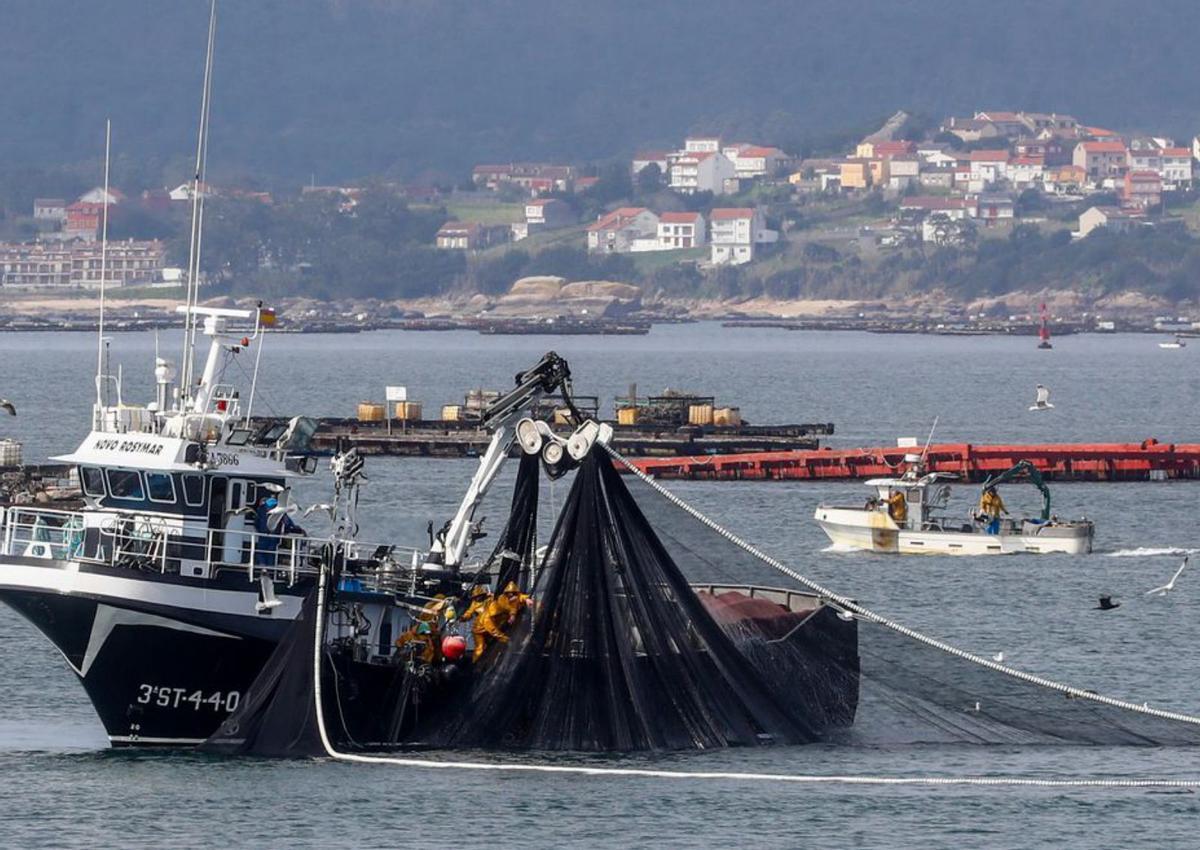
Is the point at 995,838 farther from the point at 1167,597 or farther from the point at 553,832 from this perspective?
the point at 1167,597

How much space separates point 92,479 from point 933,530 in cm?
3599

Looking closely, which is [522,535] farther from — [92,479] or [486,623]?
[92,479]

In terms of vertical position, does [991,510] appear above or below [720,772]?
above

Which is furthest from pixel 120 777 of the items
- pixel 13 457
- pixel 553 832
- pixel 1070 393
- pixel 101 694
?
pixel 1070 393

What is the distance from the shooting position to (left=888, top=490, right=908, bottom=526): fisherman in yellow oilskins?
69.7 m

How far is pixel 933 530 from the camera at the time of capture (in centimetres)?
6944

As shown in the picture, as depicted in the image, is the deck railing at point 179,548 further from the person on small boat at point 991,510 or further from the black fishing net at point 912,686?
the person on small boat at point 991,510

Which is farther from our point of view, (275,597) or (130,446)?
(130,446)

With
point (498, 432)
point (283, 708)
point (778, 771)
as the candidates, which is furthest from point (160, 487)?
point (778, 771)

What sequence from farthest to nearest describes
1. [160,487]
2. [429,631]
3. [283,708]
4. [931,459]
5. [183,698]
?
[931,459]
[160,487]
[183,698]
[429,631]
[283,708]

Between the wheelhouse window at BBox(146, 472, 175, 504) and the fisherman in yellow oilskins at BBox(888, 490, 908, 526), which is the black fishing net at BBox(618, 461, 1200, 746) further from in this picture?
the fisherman in yellow oilskins at BBox(888, 490, 908, 526)

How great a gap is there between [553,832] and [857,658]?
18.7 ft

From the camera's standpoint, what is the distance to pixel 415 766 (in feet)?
119

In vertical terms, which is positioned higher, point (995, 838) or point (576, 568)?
point (576, 568)
